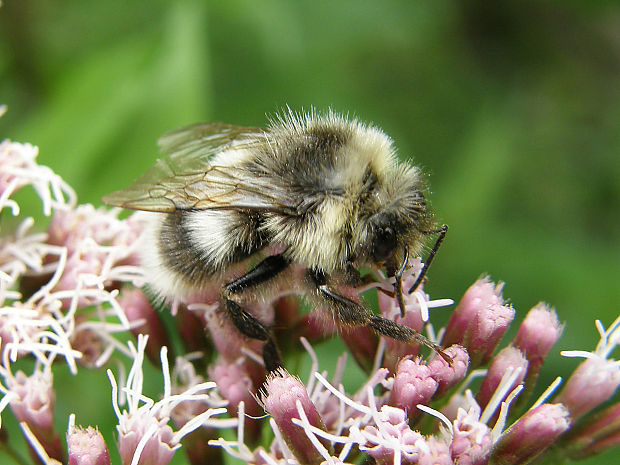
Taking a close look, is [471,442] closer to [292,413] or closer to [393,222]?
[292,413]

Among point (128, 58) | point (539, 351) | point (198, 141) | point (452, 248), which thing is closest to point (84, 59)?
point (128, 58)

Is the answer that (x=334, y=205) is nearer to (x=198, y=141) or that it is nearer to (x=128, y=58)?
(x=198, y=141)

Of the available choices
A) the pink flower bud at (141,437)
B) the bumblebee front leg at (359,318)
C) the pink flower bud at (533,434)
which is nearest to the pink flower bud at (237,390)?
the pink flower bud at (141,437)

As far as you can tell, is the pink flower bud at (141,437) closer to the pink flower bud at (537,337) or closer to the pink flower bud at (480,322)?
the pink flower bud at (480,322)

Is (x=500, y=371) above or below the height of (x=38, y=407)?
above

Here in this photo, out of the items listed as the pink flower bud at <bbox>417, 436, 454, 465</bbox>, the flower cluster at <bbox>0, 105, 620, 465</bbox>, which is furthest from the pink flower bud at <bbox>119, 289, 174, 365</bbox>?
the pink flower bud at <bbox>417, 436, 454, 465</bbox>

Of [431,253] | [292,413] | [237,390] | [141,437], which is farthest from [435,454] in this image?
[141,437]
